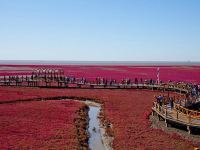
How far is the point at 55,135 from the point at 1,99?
69.0ft

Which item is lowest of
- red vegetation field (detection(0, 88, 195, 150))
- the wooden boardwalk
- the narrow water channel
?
the narrow water channel

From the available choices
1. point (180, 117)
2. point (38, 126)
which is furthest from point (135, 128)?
point (38, 126)

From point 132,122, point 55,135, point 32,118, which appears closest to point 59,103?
point 32,118

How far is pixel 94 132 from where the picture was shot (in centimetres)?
2798

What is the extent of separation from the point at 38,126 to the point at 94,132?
4.56 metres

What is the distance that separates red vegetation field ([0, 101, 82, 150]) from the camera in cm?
2345

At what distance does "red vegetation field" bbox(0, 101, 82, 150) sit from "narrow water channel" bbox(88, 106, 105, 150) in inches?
48.4

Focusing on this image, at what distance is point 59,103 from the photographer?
43.4 metres

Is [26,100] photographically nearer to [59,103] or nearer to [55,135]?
[59,103]

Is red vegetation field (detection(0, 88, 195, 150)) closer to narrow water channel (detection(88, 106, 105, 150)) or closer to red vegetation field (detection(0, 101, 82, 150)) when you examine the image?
narrow water channel (detection(88, 106, 105, 150))

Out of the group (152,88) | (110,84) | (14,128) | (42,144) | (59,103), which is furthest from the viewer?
(110,84)

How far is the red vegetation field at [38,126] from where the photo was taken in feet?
76.9

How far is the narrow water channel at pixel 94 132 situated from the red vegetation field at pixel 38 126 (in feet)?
4.03

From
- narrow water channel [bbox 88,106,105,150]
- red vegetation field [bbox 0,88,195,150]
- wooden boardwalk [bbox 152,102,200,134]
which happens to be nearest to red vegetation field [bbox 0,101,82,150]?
narrow water channel [bbox 88,106,105,150]
